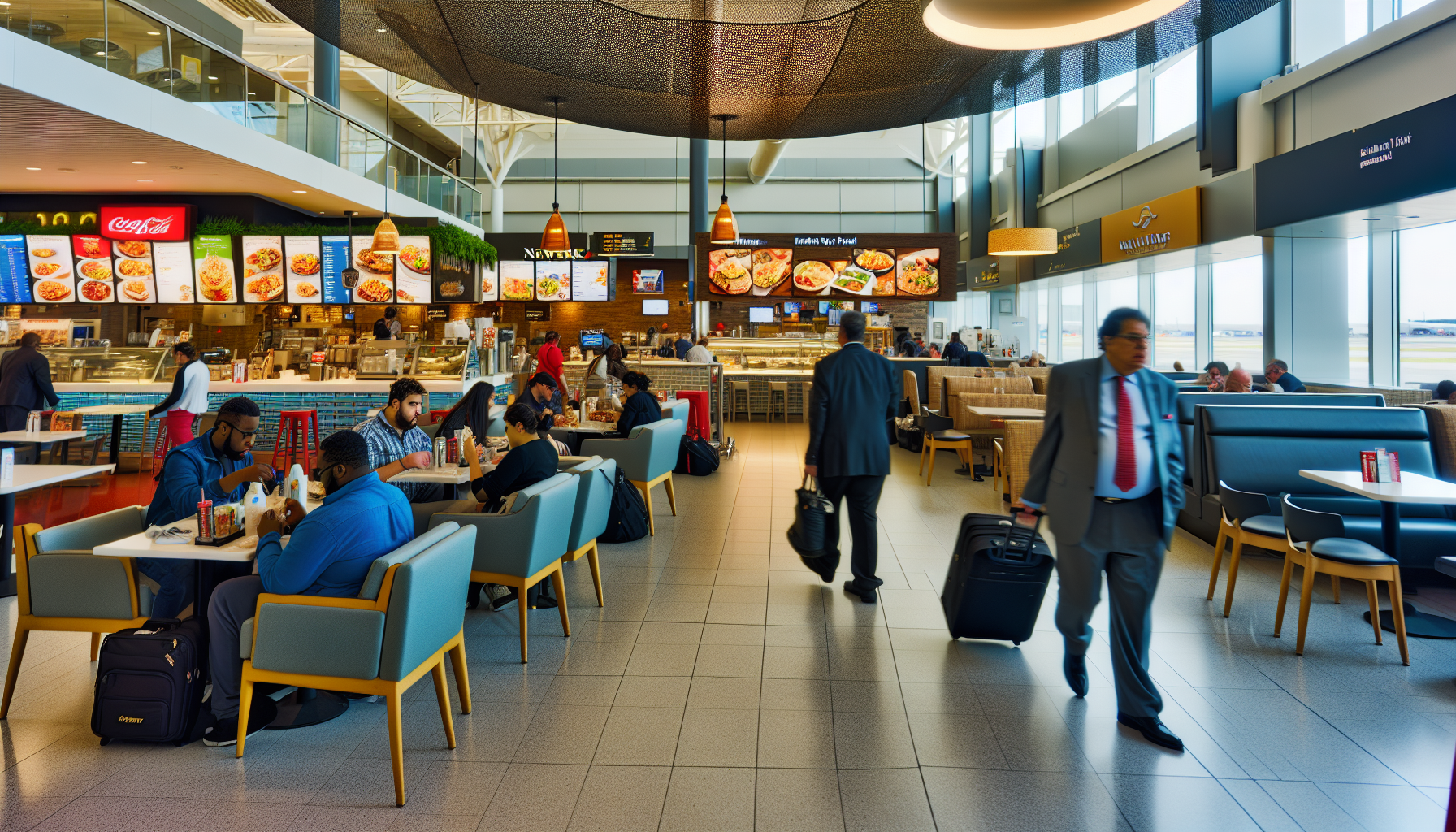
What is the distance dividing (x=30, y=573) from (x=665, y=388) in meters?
7.27

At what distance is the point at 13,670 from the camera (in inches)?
120

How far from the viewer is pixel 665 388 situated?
33.0 feet

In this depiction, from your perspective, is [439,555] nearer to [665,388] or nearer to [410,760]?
[410,760]

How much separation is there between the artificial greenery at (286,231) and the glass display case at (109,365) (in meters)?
1.54

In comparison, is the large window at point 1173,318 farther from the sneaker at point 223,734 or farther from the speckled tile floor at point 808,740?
the sneaker at point 223,734

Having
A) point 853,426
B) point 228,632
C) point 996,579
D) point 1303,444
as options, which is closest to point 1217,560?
point 1303,444

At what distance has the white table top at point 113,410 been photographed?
27.3 ft

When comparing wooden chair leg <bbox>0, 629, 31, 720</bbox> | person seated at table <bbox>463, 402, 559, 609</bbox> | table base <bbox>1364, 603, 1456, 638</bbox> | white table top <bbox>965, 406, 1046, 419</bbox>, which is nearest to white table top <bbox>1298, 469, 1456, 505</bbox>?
table base <bbox>1364, 603, 1456, 638</bbox>

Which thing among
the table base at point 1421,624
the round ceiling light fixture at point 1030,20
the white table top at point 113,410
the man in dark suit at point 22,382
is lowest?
the table base at point 1421,624

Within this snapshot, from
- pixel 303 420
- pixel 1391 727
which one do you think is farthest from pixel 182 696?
pixel 303 420

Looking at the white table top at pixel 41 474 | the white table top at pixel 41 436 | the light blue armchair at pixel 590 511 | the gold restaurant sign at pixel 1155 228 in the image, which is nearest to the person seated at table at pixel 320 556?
the light blue armchair at pixel 590 511

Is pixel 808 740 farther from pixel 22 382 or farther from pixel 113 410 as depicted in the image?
pixel 113 410

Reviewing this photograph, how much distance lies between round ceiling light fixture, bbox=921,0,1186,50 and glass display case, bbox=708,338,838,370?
11.3 metres

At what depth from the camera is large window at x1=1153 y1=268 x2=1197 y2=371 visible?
42.3ft
